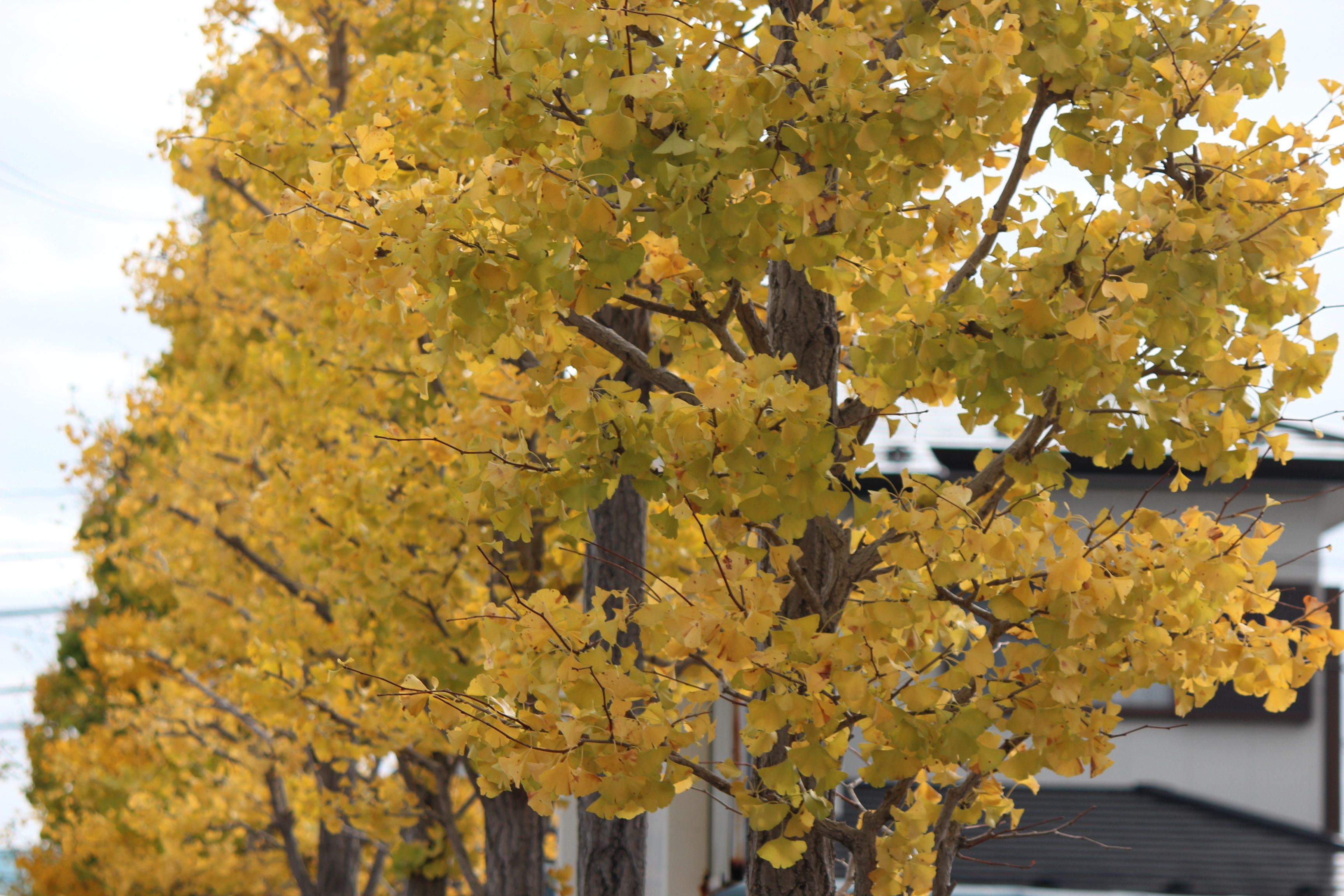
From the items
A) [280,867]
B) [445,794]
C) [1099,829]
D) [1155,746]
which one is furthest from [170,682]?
[1155,746]

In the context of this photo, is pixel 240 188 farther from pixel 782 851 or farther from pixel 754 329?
pixel 782 851

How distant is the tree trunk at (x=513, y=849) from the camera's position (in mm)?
5953

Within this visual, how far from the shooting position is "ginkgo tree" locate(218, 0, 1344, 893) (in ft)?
7.00

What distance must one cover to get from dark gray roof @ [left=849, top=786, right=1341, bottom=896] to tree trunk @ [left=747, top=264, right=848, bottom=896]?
418 cm

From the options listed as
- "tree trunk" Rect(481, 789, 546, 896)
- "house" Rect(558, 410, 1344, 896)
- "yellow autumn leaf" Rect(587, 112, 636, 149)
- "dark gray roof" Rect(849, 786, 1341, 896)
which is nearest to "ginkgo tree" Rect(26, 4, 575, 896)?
"tree trunk" Rect(481, 789, 546, 896)

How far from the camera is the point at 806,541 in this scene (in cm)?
280

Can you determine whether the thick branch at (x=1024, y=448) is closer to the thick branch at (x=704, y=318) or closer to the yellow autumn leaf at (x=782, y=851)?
the thick branch at (x=704, y=318)

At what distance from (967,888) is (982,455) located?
534cm

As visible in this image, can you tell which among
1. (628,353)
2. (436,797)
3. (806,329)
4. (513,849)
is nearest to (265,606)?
(436,797)

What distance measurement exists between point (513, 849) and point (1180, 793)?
258 inches

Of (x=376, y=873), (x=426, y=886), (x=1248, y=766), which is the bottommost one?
(x=376, y=873)

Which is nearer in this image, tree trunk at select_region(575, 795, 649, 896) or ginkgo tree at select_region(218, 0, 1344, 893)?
ginkgo tree at select_region(218, 0, 1344, 893)

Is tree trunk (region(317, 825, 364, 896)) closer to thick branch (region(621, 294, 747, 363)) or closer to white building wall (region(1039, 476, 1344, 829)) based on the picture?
white building wall (region(1039, 476, 1344, 829))

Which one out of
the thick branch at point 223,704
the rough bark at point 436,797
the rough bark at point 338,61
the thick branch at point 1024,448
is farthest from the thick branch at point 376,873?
the thick branch at point 1024,448
